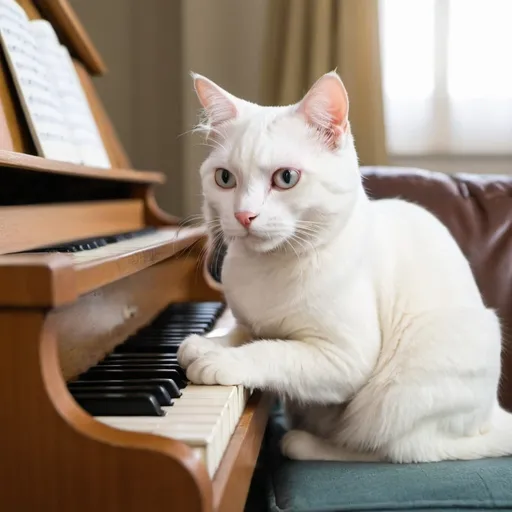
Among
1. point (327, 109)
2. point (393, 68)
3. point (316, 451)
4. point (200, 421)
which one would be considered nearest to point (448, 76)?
point (393, 68)

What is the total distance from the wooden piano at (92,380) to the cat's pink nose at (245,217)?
17 cm

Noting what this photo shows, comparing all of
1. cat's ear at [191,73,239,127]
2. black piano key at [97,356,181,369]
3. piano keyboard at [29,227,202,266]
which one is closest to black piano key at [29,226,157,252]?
piano keyboard at [29,227,202,266]

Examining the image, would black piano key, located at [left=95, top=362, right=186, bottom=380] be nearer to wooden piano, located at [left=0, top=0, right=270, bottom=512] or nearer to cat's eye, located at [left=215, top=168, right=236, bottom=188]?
wooden piano, located at [left=0, top=0, right=270, bottom=512]

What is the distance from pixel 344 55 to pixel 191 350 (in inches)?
66.9

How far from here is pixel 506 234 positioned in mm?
1776

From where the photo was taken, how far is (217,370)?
101cm

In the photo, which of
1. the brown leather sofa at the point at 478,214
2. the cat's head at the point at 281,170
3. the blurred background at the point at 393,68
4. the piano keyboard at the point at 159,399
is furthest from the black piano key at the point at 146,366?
the blurred background at the point at 393,68

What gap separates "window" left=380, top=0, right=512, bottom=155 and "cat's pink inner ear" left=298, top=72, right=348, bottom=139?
61.0 inches

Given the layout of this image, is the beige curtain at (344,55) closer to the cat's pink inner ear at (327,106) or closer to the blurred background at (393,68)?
the blurred background at (393,68)

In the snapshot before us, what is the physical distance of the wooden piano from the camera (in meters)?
0.70

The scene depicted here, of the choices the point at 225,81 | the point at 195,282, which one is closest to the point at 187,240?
the point at 195,282

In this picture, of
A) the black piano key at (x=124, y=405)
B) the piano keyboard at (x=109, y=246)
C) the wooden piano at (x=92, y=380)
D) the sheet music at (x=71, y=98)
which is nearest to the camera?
the wooden piano at (x=92, y=380)

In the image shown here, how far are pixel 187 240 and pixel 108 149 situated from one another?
1.60ft

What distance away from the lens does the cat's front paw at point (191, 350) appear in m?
1.06
